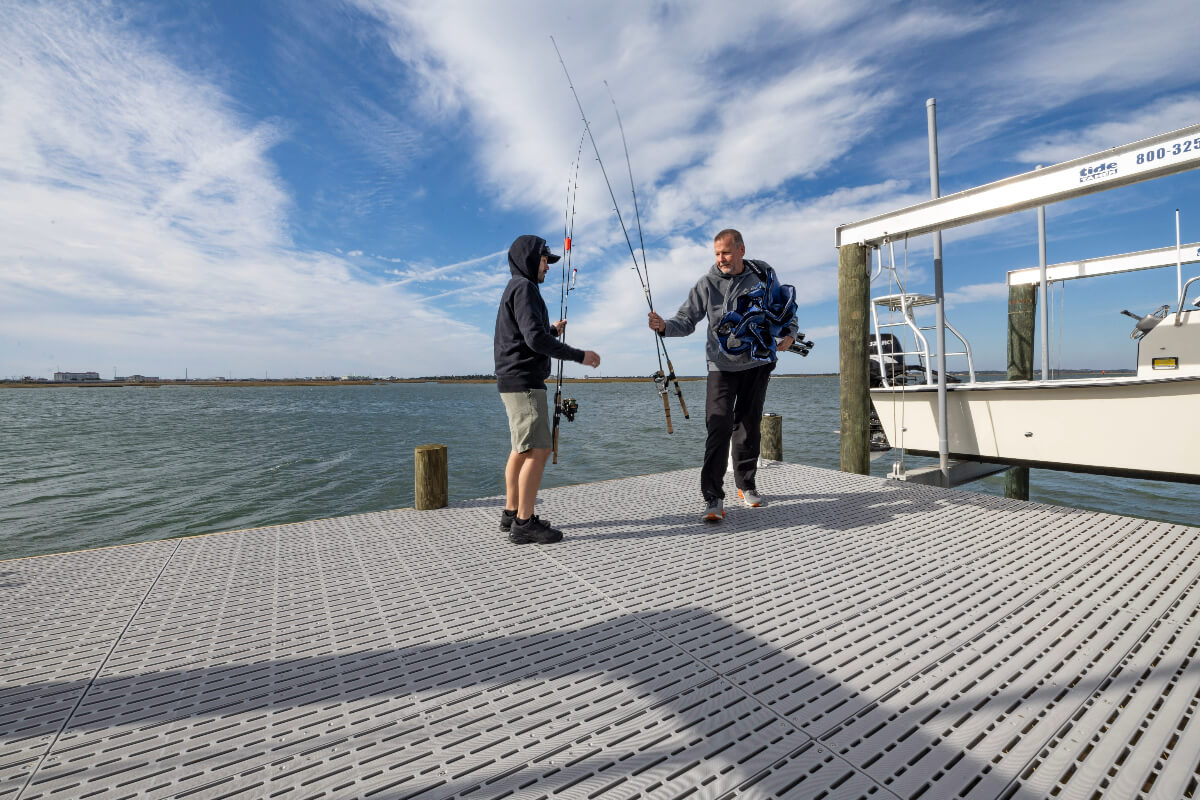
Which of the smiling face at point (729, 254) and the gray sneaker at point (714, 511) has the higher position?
the smiling face at point (729, 254)

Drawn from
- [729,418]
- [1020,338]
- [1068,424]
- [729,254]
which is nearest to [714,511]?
[729,418]

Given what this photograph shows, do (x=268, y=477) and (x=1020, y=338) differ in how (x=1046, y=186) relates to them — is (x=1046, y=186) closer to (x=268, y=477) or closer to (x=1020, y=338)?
(x=1020, y=338)

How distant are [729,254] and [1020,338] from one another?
6655 mm

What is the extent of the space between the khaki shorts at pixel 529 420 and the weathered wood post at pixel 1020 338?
782 centimetres

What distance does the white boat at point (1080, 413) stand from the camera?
4348mm

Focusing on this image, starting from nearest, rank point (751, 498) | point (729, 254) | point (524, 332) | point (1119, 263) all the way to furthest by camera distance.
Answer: point (524, 332) → point (729, 254) → point (751, 498) → point (1119, 263)

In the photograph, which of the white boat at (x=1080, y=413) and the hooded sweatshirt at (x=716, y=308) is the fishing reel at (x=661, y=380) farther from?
the white boat at (x=1080, y=413)

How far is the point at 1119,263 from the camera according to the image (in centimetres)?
631

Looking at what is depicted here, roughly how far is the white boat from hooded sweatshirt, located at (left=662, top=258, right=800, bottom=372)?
3.00m

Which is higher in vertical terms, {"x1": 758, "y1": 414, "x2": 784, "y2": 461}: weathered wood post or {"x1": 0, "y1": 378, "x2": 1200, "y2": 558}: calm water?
{"x1": 758, "y1": 414, "x2": 784, "y2": 461}: weathered wood post

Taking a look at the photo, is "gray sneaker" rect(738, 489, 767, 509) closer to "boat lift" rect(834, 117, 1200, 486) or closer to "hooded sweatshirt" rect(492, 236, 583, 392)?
"hooded sweatshirt" rect(492, 236, 583, 392)

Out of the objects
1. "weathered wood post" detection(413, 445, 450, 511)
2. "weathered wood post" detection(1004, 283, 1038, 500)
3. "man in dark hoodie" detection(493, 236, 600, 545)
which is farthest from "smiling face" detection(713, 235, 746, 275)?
"weathered wood post" detection(1004, 283, 1038, 500)

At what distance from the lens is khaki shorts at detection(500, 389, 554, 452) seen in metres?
3.06

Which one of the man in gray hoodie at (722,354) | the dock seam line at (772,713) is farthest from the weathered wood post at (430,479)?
the dock seam line at (772,713)
